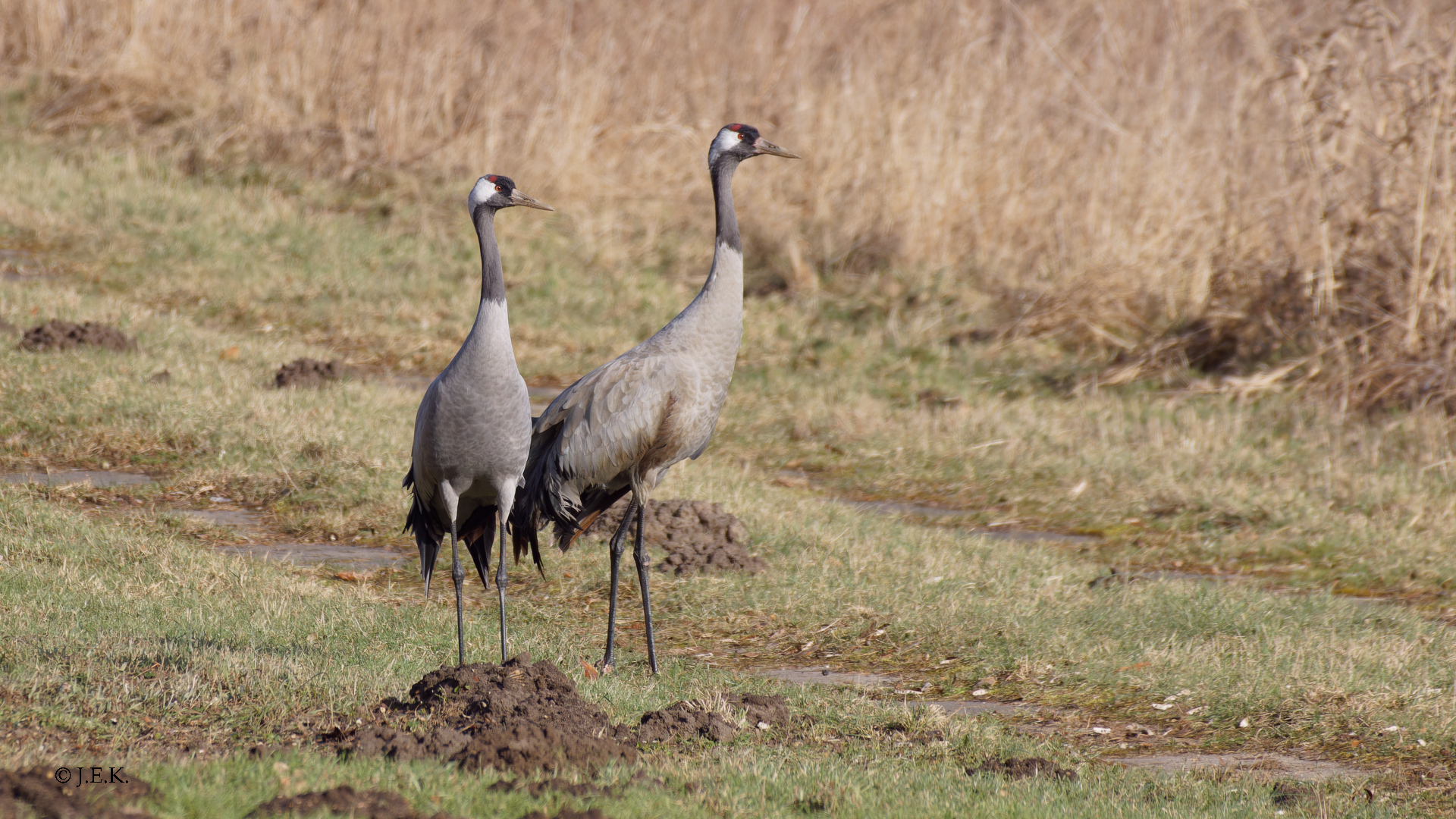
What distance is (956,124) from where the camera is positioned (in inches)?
481

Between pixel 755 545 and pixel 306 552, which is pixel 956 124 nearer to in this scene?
pixel 755 545

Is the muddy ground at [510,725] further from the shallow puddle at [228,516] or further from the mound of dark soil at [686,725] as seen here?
the shallow puddle at [228,516]

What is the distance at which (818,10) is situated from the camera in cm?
1459

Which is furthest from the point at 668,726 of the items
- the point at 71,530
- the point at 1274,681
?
the point at 71,530

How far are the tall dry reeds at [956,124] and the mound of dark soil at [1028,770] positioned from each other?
5732 mm

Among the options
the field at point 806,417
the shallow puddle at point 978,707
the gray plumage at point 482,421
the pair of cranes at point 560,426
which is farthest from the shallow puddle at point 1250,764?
the gray plumage at point 482,421

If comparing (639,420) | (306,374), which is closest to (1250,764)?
(639,420)

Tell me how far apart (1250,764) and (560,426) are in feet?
9.58

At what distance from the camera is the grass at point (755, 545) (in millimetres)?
4125

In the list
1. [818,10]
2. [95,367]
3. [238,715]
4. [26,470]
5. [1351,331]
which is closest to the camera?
[238,715]

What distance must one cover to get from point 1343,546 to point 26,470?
21.4ft

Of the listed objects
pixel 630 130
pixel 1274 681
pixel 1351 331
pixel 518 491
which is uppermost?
pixel 630 130

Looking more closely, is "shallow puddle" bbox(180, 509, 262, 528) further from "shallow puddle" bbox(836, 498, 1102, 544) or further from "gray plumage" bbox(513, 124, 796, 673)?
"shallow puddle" bbox(836, 498, 1102, 544)

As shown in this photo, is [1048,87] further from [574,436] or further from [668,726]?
[668,726]
